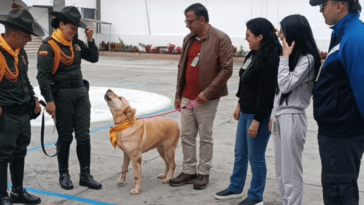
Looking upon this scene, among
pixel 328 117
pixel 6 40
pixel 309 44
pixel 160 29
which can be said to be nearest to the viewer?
pixel 328 117

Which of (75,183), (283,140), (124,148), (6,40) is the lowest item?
(75,183)

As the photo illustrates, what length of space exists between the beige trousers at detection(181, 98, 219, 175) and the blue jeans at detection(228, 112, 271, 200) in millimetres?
479

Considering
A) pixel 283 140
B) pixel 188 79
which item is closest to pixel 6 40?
pixel 188 79

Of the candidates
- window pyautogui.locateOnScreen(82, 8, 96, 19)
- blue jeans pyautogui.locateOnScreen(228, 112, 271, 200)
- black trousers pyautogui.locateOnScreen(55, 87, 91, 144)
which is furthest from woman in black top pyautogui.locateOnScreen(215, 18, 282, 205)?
window pyautogui.locateOnScreen(82, 8, 96, 19)

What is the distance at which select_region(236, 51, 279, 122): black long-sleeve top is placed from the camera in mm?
4047

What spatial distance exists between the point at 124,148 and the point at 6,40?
158 centimetres

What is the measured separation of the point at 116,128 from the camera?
15.8ft

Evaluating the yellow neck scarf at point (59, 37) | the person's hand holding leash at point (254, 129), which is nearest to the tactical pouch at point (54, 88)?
the yellow neck scarf at point (59, 37)

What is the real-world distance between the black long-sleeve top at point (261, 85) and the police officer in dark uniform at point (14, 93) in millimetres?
2048

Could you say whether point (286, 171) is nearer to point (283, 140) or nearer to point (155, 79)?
point (283, 140)

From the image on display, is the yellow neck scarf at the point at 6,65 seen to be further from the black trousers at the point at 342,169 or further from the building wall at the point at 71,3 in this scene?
the building wall at the point at 71,3

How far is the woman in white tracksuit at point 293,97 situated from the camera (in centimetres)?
348

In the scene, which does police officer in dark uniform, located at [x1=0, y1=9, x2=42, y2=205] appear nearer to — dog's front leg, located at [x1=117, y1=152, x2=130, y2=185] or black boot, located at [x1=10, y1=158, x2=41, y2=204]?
black boot, located at [x1=10, y1=158, x2=41, y2=204]

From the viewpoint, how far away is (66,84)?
16.0 ft
